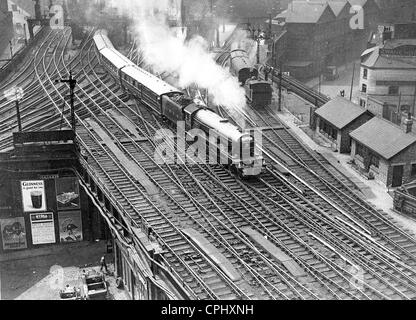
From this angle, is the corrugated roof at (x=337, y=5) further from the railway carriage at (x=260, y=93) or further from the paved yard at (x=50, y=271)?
the paved yard at (x=50, y=271)

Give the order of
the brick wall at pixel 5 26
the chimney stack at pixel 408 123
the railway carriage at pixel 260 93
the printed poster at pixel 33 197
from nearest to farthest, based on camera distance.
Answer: the printed poster at pixel 33 197 < the chimney stack at pixel 408 123 < the railway carriage at pixel 260 93 < the brick wall at pixel 5 26

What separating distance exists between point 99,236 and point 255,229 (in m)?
10.7

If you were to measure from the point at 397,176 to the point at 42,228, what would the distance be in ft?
63.1

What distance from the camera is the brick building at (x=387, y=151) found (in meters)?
28.3

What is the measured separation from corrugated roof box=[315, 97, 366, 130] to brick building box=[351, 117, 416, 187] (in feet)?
6.96

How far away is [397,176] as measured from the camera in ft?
94.3

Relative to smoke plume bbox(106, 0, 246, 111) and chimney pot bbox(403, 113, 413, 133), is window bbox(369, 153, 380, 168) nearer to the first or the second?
chimney pot bbox(403, 113, 413, 133)

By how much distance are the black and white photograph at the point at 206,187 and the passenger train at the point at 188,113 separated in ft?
0.40

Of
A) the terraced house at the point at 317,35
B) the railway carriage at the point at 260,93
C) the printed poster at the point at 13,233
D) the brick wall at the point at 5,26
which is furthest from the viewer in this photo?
the brick wall at the point at 5,26

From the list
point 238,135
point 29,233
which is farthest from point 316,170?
point 29,233

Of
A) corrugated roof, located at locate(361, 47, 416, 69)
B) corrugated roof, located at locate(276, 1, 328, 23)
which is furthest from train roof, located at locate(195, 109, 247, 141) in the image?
corrugated roof, located at locate(276, 1, 328, 23)

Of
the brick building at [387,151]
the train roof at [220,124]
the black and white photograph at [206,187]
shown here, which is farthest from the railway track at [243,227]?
the brick building at [387,151]

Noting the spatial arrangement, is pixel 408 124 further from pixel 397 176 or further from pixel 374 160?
pixel 397 176

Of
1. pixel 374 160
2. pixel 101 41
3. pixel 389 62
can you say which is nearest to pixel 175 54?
pixel 101 41
